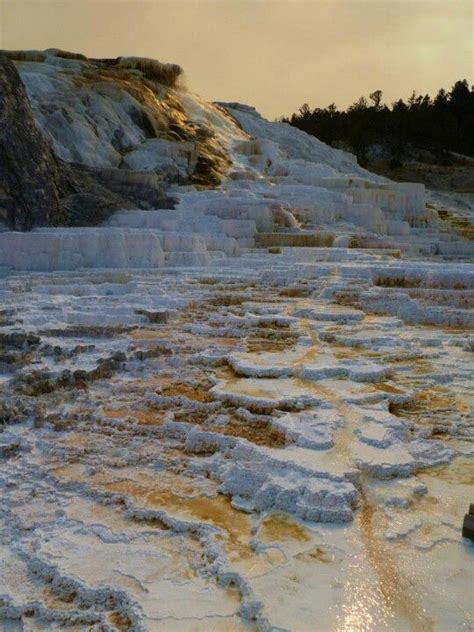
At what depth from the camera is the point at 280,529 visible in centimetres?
230

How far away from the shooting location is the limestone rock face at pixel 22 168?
11.2 meters

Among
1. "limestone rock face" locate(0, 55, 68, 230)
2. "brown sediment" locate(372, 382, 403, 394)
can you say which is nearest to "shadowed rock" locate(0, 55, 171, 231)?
"limestone rock face" locate(0, 55, 68, 230)

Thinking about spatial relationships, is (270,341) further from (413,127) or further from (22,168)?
(413,127)

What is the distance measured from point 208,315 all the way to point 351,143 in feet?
95.7

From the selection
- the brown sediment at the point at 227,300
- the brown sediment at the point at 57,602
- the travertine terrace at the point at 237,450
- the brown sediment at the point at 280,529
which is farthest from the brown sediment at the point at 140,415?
the brown sediment at the point at 227,300

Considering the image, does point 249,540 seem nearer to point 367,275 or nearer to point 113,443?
point 113,443

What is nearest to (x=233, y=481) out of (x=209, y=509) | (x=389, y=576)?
(x=209, y=509)

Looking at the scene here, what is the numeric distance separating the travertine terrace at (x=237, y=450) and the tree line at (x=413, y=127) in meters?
26.5

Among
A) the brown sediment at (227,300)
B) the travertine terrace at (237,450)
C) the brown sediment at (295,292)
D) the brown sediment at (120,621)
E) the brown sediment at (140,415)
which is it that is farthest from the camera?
the brown sediment at (295,292)

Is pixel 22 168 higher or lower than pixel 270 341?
higher

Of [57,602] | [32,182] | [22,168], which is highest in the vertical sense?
[22,168]

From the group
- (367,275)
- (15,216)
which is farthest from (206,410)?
(15,216)

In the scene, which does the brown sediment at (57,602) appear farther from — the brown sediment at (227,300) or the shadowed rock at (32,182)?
the shadowed rock at (32,182)

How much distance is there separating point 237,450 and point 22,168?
32.2ft
